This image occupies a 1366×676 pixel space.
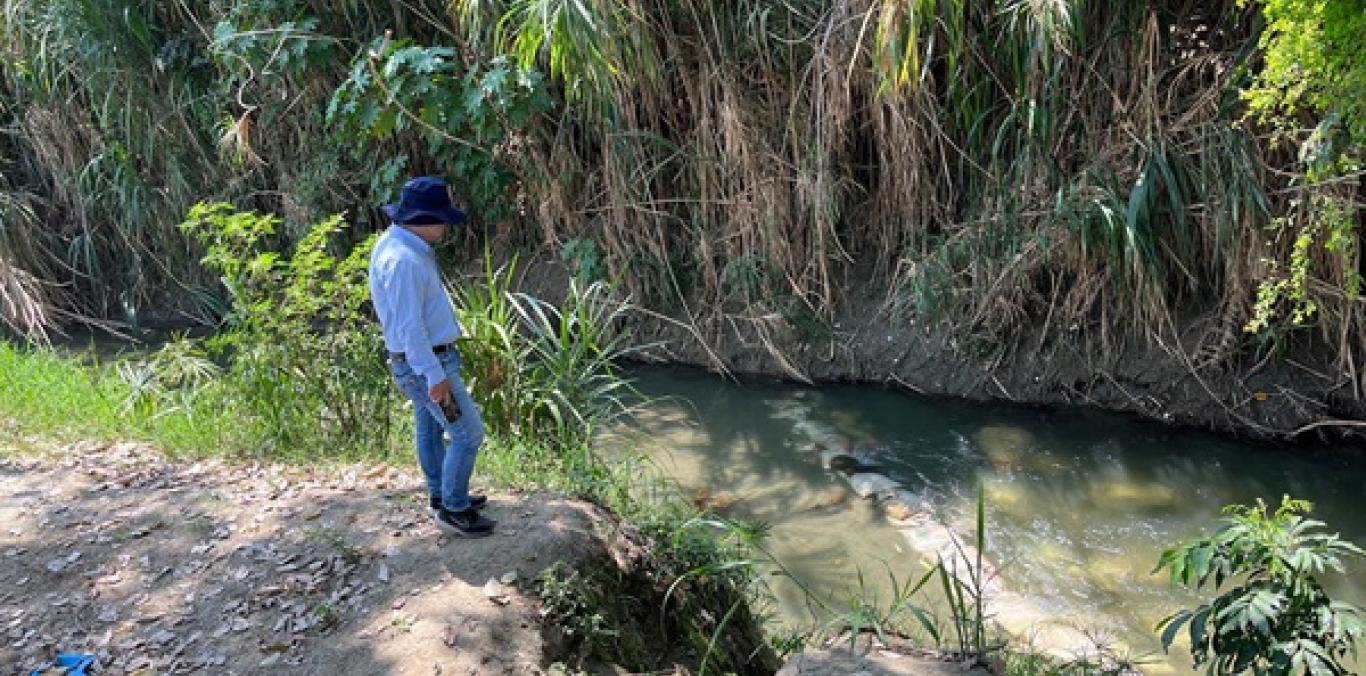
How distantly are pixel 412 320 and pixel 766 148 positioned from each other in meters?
4.31

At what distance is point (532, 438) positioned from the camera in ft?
15.9

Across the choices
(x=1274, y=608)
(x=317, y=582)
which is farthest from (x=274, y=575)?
(x=1274, y=608)

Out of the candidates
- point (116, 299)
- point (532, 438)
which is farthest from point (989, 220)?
point (116, 299)

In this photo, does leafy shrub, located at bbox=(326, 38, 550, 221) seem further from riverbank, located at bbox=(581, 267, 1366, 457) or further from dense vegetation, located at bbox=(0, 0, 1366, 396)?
riverbank, located at bbox=(581, 267, 1366, 457)

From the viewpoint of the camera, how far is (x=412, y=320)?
3354 mm

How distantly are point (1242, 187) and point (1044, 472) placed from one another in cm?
187

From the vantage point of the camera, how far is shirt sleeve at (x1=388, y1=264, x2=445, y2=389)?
3344 millimetres

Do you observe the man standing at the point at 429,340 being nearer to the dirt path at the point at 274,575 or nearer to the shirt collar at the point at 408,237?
the shirt collar at the point at 408,237

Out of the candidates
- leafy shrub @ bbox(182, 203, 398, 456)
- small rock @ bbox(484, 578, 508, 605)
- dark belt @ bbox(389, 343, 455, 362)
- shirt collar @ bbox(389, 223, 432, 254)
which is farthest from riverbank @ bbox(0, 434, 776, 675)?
shirt collar @ bbox(389, 223, 432, 254)

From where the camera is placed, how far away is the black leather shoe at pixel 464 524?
3.66m

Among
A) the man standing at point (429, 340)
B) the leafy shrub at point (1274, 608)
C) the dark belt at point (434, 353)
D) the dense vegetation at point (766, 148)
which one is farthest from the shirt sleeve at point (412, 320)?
the dense vegetation at point (766, 148)

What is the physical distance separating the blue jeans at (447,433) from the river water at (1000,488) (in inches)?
66.6

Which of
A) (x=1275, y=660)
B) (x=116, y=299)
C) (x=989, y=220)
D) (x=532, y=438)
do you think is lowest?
(x=116, y=299)

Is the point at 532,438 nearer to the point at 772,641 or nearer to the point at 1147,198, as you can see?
the point at 772,641
